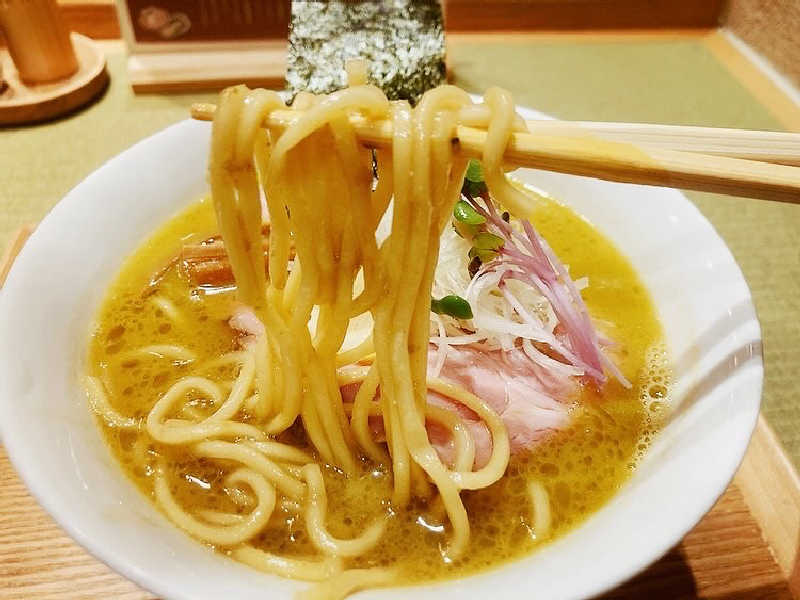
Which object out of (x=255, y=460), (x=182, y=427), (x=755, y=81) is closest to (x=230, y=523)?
(x=255, y=460)

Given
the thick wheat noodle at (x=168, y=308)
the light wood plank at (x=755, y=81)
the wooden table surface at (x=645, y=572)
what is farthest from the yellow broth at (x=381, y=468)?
the light wood plank at (x=755, y=81)

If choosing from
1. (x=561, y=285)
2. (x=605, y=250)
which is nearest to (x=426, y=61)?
(x=605, y=250)

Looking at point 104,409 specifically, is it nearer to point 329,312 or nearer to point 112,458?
point 112,458

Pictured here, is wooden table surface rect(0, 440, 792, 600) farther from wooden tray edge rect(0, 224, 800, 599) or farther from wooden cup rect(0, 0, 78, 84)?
wooden cup rect(0, 0, 78, 84)

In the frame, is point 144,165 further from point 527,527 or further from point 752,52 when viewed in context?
point 752,52

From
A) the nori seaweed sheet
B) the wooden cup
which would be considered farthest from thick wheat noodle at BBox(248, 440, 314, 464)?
the wooden cup

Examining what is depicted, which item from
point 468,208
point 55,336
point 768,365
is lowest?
point 768,365


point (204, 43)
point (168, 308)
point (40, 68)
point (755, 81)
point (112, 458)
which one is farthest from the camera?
point (755, 81)

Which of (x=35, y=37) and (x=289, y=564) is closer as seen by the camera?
(x=289, y=564)
